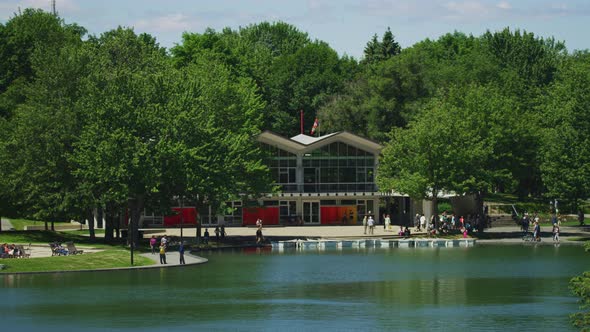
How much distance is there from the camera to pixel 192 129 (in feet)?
255

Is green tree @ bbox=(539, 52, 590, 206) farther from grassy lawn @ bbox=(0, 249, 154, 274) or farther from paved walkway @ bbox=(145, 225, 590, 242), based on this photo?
grassy lawn @ bbox=(0, 249, 154, 274)

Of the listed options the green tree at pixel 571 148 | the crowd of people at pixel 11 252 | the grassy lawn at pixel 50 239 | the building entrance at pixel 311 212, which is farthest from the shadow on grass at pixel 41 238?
the green tree at pixel 571 148

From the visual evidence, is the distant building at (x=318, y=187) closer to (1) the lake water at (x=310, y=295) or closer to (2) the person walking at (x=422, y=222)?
(2) the person walking at (x=422, y=222)

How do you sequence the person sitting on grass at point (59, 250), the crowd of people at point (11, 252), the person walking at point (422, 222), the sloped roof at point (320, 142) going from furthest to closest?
the sloped roof at point (320, 142) → the person walking at point (422, 222) → the person sitting on grass at point (59, 250) → the crowd of people at point (11, 252)

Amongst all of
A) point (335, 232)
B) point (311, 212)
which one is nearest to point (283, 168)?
point (311, 212)

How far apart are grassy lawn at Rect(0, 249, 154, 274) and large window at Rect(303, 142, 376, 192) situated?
43.0m

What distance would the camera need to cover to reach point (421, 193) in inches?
3570

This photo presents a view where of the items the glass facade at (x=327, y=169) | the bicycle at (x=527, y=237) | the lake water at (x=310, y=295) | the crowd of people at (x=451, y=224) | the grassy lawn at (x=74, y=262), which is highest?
the glass facade at (x=327, y=169)

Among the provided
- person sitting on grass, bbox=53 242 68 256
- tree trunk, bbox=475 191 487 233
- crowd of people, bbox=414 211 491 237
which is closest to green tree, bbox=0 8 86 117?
person sitting on grass, bbox=53 242 68 256

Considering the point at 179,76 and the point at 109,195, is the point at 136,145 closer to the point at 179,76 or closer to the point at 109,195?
the point at 109,195

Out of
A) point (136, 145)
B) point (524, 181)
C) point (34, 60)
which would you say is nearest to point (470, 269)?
point (136, 145)

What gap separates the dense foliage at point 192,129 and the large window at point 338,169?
9491 millimetres

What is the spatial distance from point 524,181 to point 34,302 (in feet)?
258

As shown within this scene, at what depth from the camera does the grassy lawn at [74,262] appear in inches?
2482
